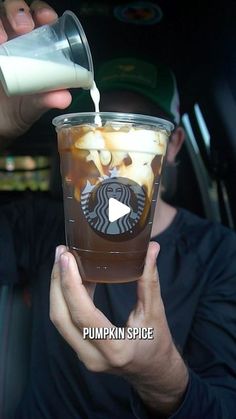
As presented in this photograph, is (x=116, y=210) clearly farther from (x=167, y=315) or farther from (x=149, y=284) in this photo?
(x=167, y=315)

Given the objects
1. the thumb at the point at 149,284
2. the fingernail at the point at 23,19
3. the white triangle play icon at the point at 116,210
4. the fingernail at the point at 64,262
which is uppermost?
the fingernail at the point at 23,19

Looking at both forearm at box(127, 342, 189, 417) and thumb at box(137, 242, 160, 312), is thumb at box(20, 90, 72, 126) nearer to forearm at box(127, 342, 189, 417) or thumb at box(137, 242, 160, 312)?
thumb at box(137, 242, 160, 312)

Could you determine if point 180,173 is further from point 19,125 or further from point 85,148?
point 85,148

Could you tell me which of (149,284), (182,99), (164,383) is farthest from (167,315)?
(182,99)

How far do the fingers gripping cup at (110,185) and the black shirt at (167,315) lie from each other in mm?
406

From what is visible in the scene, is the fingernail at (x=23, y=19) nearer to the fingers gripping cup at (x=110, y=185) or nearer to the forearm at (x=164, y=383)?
the fingers gripping cup at (x=110, y=185)

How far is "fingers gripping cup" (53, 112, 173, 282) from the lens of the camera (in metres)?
0.86

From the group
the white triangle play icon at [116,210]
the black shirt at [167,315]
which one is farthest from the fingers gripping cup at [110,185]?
the black shirt at [167,315]

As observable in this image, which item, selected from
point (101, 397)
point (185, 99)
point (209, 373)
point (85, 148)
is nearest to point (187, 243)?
point (209, 373)

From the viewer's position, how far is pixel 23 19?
104cm

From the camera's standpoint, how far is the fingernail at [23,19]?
3.40 feet

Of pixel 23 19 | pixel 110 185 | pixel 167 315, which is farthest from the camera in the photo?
pixel 167 315

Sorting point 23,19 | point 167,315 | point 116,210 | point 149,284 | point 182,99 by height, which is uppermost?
point 23,19

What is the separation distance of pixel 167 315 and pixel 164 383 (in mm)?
349
